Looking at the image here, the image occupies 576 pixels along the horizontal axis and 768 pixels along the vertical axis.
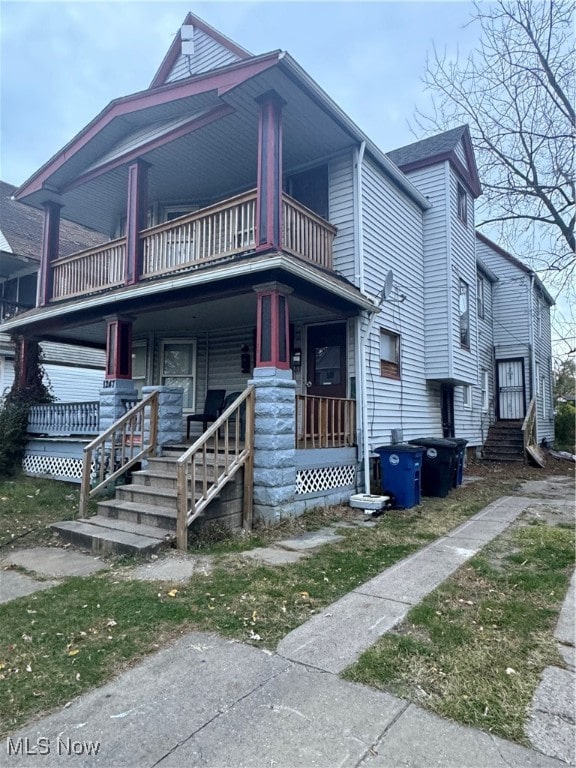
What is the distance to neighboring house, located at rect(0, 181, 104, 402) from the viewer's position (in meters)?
14.8

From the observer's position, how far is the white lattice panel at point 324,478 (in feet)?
22.8

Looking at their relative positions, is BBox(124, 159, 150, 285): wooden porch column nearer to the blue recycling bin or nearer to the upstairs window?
the blue recycling bin

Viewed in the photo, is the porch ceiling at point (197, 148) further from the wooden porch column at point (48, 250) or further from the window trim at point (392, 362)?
the window trim at point (392, 362)

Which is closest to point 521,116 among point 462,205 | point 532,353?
point 462,205

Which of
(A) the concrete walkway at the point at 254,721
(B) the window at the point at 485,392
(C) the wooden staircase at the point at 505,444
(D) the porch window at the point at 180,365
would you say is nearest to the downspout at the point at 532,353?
(B) the window at the point at 485,392

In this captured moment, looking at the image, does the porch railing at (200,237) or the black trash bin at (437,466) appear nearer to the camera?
the porch railing at (200,237)

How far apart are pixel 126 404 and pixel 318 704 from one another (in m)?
6.84

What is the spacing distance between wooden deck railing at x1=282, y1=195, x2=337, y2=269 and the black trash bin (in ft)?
12.5

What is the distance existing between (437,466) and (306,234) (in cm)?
480

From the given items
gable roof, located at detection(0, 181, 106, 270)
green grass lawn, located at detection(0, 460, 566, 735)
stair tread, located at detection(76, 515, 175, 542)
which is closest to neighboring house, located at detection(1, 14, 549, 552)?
stair tread, located at detection(76, 515, 175, 542)

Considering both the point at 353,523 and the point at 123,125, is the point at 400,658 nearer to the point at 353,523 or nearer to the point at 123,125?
the point at 353,523

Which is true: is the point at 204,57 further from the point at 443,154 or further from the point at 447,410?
the point at 447,410

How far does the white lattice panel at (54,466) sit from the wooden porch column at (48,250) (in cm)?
321

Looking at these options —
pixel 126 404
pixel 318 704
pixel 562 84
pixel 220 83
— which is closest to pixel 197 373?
pixel 126 404
